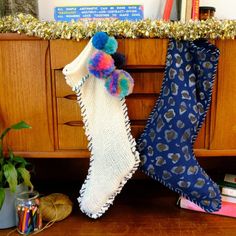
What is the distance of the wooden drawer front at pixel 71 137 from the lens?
0.98 m

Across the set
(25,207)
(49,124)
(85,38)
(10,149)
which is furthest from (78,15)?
(25,207)

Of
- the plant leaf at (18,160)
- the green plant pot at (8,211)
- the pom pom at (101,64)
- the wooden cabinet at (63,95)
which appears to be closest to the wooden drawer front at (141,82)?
the wooden cabinet at (63,95)

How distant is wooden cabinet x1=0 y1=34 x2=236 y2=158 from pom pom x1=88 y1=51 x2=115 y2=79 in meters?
0.08

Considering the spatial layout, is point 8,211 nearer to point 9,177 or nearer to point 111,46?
point 9,177

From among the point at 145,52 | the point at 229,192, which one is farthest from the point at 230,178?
the point at 145,52

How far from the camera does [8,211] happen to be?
984mm

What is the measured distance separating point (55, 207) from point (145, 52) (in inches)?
23.6

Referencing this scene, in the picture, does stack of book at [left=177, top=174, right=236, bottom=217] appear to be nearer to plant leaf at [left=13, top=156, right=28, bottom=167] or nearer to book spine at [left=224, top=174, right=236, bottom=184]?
book spine at [left=224, top=174, right=236, bottom=184]

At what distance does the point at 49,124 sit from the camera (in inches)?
38.6

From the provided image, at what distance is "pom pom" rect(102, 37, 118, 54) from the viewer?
2.81 ft

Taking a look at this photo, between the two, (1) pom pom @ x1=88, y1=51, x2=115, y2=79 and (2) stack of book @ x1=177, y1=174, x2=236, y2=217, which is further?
(2) stack of book @ x1=177, y1=174, x2=236, y2=217

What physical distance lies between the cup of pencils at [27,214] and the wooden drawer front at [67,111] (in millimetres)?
267

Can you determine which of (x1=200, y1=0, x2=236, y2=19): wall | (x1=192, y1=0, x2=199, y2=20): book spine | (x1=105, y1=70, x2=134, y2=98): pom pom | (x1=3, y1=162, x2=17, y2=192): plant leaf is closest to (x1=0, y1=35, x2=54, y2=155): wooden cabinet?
(x1=3, y1=162, x2=17, y2=192): plant leaf

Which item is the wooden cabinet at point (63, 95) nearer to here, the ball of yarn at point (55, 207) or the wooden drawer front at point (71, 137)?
the wooden drawer front at point (71, 137)
